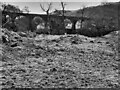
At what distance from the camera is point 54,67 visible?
6375mm

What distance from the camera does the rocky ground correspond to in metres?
5.07

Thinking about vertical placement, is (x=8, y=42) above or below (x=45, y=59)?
above

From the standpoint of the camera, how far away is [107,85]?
508 cm

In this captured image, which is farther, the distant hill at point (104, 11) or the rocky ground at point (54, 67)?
the distant hill at point (104, 11)

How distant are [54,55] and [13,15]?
2914cm

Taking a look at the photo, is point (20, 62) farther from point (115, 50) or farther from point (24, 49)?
point (115, 50)

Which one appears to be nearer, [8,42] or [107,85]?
[107,85]

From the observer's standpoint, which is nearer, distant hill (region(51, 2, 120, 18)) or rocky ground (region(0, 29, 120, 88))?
rocky ground (region(0, 29, 120, 88))

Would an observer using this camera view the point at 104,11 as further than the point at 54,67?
Yes

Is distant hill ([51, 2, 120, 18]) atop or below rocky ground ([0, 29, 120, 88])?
atop

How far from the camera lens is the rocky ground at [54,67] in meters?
5.07

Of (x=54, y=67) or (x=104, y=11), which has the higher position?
(x=104, y=11)

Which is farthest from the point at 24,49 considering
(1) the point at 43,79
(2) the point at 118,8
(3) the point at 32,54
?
(2) the point at 118,8

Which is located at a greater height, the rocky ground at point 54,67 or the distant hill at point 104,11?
the distant hill at point 104,11
